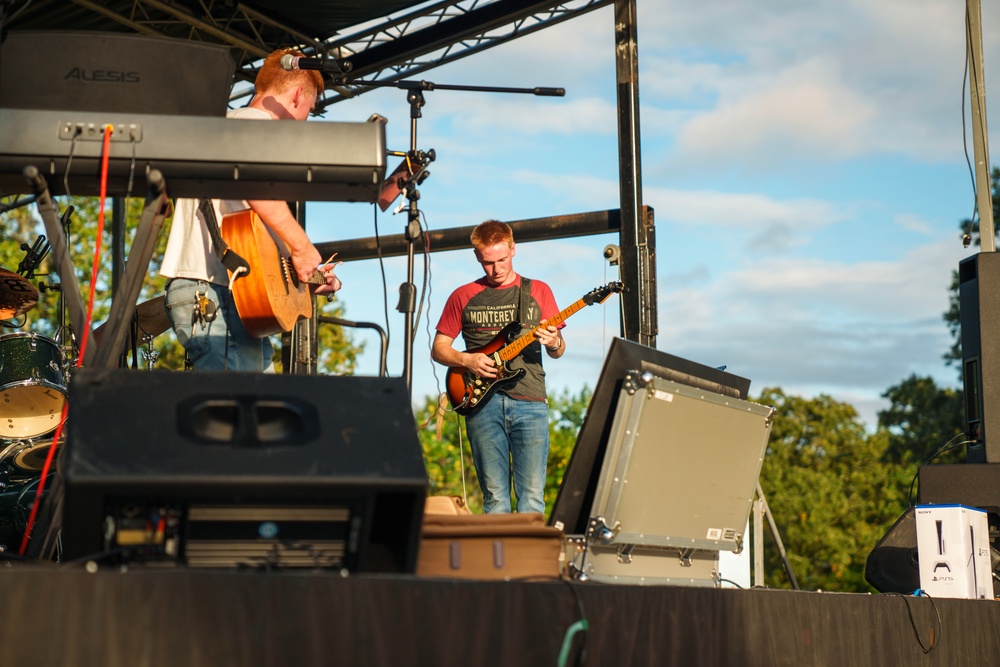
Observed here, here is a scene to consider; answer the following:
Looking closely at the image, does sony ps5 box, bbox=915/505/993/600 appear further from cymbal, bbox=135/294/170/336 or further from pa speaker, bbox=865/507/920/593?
cymbal, bbox=135/294/170/336

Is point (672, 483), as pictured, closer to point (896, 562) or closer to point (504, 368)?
point (896, 562)

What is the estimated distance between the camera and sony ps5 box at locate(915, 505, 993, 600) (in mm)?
3498

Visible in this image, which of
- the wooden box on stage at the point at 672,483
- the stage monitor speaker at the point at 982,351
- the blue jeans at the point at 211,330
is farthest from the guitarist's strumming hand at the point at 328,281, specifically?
the stage monitor speaker at the point at 982,351

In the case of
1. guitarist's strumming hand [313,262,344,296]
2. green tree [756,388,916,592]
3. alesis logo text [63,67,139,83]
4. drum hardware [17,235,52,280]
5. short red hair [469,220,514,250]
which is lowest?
green tree [756,388,916,592]

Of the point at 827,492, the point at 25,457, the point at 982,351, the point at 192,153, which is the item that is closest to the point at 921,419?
the point at 827,492

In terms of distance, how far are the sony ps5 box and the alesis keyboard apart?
2.29 m

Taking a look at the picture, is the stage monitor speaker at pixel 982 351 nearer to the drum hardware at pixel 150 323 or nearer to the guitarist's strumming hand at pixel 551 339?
the guitarist's strumming hand at pixel 551 339

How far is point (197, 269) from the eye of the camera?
10.5ft

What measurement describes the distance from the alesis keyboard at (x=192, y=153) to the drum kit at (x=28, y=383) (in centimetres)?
248

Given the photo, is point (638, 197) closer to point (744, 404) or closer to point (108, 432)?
point (744, 404)

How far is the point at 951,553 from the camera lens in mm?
3504

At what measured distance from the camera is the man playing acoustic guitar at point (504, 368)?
463cm

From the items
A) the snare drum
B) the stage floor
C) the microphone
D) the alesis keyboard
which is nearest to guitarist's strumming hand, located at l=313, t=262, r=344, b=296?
the microphone

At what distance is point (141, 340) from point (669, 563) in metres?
3.14
